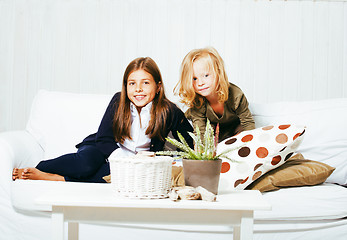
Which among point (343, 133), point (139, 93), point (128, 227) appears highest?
point (139, 93)

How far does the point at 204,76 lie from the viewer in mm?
1669

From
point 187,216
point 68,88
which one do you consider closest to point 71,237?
point 187,216

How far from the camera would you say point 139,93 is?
168 centimetres

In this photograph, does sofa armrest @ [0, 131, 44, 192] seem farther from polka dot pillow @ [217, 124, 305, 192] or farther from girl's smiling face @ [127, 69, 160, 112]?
polka dot pillow @ [217, 124, 305, 192]

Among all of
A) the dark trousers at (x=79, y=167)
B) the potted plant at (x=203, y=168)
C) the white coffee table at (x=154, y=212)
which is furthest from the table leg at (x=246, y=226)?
the dark trousers at (x=79, y=167)

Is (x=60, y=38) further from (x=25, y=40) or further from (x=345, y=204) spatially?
(x=345, y=204)

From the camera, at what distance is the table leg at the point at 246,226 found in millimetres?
892

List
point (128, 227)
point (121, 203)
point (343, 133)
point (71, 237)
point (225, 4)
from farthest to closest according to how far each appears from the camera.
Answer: point (225, 4) < point (343, 133) < point (128, 227) < point (71, 237) < point (121, 203)

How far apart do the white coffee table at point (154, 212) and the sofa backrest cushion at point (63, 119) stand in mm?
873

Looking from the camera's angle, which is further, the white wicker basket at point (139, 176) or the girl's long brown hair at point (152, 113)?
the girl's long brown hair at point (152, 113)

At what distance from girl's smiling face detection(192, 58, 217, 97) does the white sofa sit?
35 centimetres

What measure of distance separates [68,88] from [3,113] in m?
0.44

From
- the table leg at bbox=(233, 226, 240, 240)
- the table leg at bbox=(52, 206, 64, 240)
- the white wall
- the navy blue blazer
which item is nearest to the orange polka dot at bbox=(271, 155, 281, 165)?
the table leg at bbox=(233, 226, 240, 240)

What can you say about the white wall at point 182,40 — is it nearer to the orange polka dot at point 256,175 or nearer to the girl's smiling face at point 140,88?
the girl's smiling face at point 140,88
